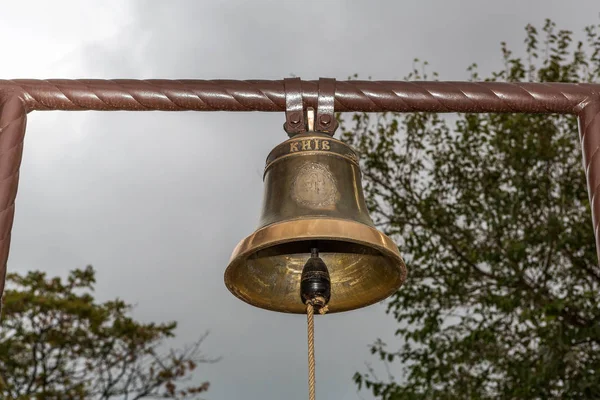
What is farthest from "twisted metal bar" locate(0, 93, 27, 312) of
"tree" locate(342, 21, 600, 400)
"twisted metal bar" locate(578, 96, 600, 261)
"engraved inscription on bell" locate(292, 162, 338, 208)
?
"tree" locate(342, 21, 600, 400)

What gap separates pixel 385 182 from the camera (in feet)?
24.9

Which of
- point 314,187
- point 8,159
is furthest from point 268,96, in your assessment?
point 8,159

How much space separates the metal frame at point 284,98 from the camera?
2.16 meters

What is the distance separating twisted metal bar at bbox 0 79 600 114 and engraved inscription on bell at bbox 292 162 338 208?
161 millimetres

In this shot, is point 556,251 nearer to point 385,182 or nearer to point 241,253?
point 385,182

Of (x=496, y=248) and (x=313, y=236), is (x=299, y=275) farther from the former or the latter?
(x=496, y=248)

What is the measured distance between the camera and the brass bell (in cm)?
203

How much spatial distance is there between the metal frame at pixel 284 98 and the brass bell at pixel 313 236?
138mm

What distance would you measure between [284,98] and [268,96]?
0.13 ft

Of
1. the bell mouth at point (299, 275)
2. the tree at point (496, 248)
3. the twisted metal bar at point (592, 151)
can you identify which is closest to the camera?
the twisted metal bar at point (592, 151)

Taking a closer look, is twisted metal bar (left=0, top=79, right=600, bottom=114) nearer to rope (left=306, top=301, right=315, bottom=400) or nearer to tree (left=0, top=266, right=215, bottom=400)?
rope (left=306, top=301, right=315, bottom=400)

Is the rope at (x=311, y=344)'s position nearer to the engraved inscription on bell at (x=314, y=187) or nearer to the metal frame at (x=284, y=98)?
the engraved inscription on bell at (x=314, y=187)

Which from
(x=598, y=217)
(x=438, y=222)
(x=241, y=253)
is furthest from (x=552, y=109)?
(x=438, y=222)

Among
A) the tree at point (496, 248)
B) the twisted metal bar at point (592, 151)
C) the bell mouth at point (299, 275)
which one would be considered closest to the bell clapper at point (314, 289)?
the bell mouth at point (299, 275)
